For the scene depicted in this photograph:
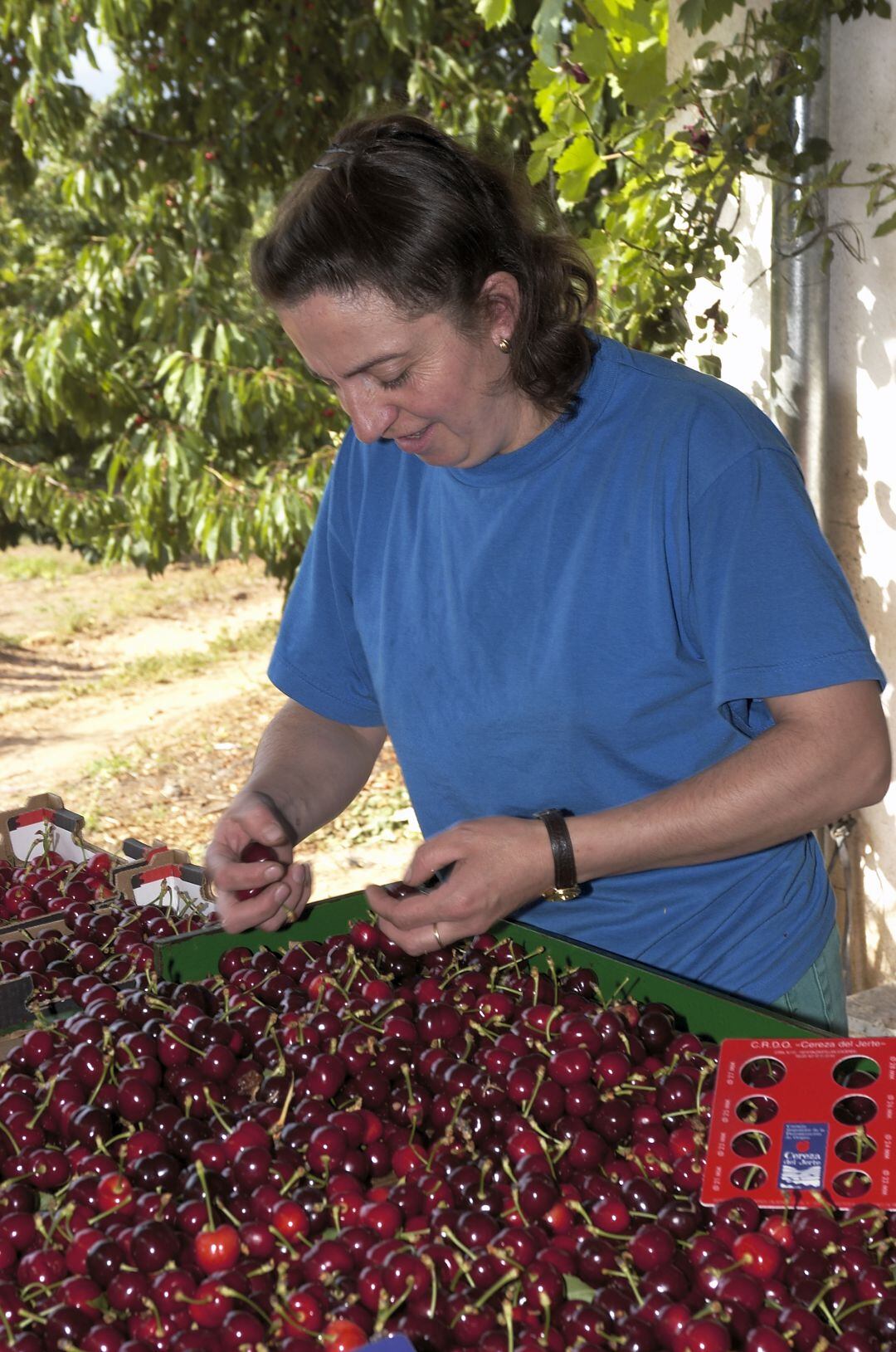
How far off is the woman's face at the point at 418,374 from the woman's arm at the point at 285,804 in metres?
0.53

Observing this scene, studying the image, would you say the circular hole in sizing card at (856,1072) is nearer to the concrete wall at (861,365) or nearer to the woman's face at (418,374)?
the woman's face at (418,374)

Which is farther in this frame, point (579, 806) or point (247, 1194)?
point (579, 806)

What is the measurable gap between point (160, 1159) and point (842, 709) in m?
0.83

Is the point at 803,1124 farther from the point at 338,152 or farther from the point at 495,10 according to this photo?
the point at 495,10

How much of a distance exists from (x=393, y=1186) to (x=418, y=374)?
0.86 m

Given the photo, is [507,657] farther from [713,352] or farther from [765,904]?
[713,352]

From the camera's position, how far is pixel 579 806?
166cm

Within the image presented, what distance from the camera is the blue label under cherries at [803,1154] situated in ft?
3.79

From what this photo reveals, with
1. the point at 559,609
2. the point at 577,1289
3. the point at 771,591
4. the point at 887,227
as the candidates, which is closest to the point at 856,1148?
the point at 577,1289

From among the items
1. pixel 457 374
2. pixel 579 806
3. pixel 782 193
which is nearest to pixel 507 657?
pixel 579 806

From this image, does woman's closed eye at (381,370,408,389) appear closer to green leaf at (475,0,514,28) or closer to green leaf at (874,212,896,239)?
green leaf at (874,212,896,239)

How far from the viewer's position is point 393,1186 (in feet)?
4.11

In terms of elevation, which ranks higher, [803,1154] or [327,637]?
[327,637]

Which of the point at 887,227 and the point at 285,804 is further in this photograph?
the point at 887,227
